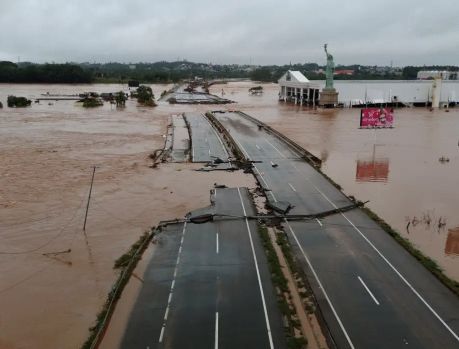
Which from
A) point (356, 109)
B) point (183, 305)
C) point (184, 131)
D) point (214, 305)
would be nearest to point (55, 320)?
point (183, 305)

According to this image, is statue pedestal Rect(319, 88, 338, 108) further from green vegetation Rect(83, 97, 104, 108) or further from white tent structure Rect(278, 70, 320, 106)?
green vegetation Rect(83, 97, 104, 108)

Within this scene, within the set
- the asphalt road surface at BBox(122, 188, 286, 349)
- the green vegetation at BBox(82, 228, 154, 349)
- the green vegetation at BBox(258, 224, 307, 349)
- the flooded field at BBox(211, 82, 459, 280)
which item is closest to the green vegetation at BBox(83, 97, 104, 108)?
the flooded field at BBox(211, 82, 459, 280)

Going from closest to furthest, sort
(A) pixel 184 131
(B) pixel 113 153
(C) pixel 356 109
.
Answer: (B) pixel 113 153
(A) pixel 184 131
(C) pixel 356 109

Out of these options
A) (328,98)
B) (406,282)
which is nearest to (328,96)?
(328,98)

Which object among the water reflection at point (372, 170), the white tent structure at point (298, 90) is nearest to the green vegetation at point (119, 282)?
the water reflection at point (372, 170)

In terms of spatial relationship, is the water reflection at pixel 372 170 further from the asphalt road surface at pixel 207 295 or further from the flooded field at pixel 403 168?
the asphalt road surface at pixel 207 295

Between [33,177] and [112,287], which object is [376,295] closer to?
[112,287]
